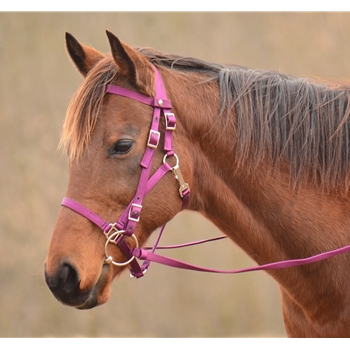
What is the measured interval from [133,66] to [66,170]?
349cm

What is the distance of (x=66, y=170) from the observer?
5141mm

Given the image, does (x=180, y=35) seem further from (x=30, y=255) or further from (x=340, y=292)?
(x=340, y=292)

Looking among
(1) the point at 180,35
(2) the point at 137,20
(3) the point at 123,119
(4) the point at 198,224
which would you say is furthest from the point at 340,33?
(3) the point at 123,119

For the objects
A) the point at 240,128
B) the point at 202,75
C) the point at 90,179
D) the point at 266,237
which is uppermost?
the point at 202,75

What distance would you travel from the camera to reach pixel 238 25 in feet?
17.2

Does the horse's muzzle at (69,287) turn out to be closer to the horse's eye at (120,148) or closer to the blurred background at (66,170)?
the horse's eye at (120,148)

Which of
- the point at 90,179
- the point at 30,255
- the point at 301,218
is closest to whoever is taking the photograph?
the point at 90,179

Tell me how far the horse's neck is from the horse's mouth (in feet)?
1.71

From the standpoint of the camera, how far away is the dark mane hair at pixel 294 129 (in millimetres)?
1938

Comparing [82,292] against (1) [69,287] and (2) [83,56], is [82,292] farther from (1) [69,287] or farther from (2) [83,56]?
(2) [83,56]

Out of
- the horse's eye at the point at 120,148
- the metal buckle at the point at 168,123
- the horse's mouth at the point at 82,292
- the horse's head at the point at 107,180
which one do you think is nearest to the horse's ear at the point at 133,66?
the horse's head at the point at 107,180

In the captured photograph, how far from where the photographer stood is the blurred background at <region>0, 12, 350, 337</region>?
4938 mm

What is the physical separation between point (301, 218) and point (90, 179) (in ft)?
2.95

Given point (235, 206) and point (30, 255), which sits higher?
point (235, 206)
